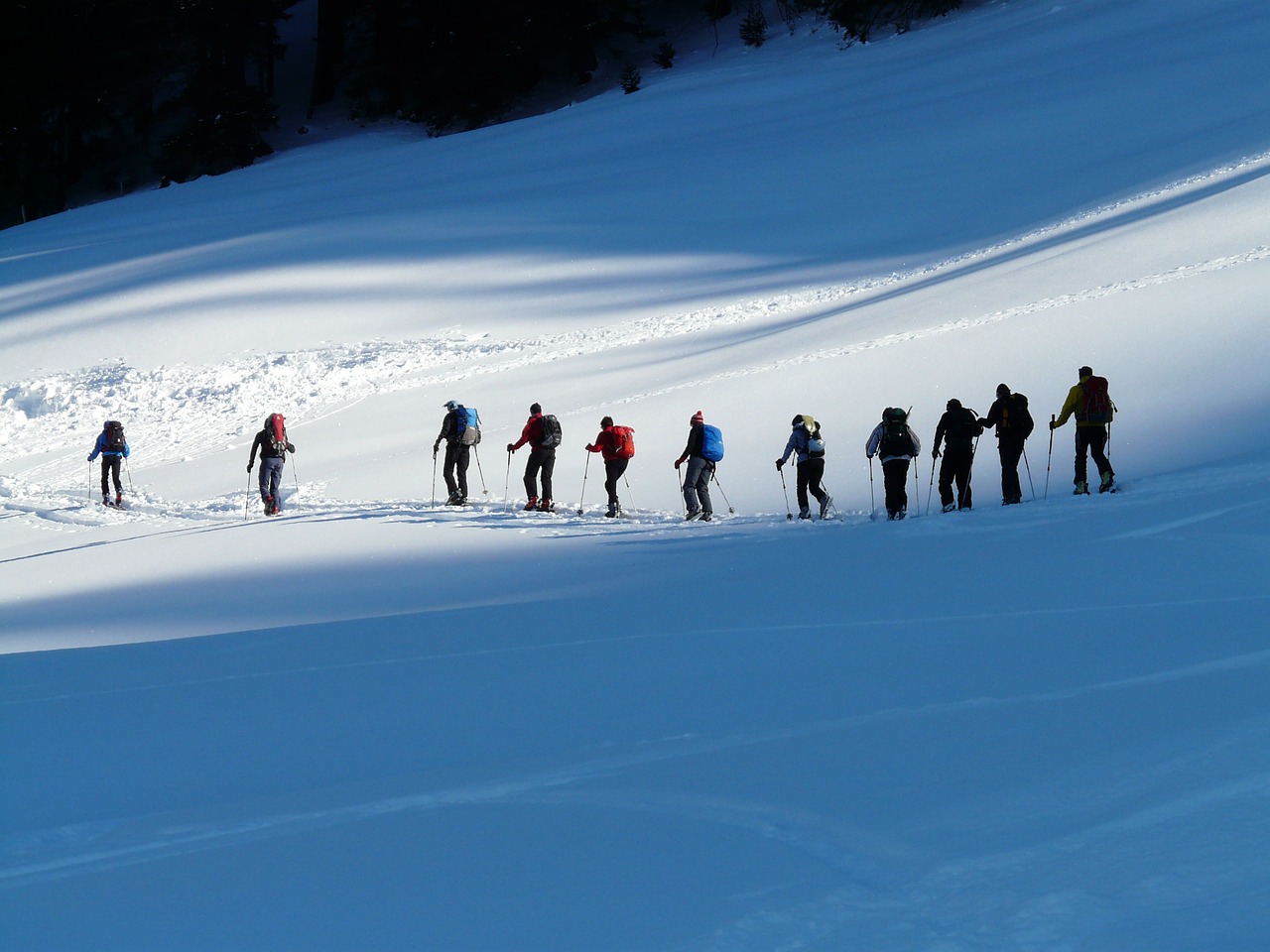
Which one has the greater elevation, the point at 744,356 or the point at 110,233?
the point at 110,233

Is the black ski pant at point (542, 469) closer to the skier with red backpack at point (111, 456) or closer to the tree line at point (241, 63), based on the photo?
the skier with red backpack at point (111, 456)

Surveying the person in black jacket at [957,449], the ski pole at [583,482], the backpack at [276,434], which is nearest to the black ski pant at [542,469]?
the ski pole at [583,482]

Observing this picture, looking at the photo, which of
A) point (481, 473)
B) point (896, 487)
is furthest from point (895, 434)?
point (481, 473)

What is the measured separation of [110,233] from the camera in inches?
1336

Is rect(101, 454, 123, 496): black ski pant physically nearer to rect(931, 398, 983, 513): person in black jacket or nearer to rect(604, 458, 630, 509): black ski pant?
rect(604, 458, 630, 509): black ski pant

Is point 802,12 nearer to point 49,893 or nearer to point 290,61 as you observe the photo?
point 290,61

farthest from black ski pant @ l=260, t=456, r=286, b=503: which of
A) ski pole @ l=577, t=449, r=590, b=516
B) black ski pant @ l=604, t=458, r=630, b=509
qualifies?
black ski pant @ l=604, t=458, r=630, b=509

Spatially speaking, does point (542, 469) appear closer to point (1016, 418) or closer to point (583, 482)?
point (583, 482)

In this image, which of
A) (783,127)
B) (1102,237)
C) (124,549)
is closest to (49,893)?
(124,549)

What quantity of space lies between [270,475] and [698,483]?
613 centimetres

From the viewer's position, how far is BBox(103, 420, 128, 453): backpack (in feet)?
59.0

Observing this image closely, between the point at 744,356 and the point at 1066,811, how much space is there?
1501 cm

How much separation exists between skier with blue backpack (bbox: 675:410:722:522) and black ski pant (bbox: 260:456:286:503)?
19.2 feet

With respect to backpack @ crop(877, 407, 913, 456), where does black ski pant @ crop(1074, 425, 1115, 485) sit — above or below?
below
